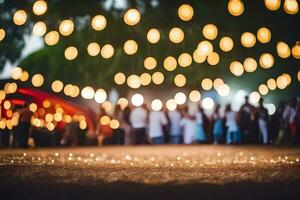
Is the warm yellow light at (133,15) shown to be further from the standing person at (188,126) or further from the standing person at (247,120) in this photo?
the standing person at (188,126)

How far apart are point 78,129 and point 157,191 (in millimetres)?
15645

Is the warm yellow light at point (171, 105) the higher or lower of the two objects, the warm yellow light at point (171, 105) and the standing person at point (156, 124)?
the higher

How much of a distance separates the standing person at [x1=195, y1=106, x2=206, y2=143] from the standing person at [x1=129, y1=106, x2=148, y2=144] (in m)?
1.86

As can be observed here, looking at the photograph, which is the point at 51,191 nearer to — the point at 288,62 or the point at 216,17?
the point at 216,17

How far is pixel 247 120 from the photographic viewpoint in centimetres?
2147

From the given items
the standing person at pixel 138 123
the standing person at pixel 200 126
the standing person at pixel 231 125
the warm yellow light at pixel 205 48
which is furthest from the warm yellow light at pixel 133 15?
the standing person at pixel 200 126

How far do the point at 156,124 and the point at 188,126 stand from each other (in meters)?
1.28

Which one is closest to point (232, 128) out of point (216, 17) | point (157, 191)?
point (216, 17)

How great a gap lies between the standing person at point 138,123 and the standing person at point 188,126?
1449 mm

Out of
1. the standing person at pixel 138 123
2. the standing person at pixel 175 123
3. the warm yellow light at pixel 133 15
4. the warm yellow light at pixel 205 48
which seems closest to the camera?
the warm yellow light at pixel 133 15

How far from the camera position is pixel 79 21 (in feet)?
86.7

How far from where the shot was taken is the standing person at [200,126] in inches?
874

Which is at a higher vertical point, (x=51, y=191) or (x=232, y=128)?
(x=232, y=128)

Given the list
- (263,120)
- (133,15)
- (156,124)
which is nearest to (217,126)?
(263,120)
